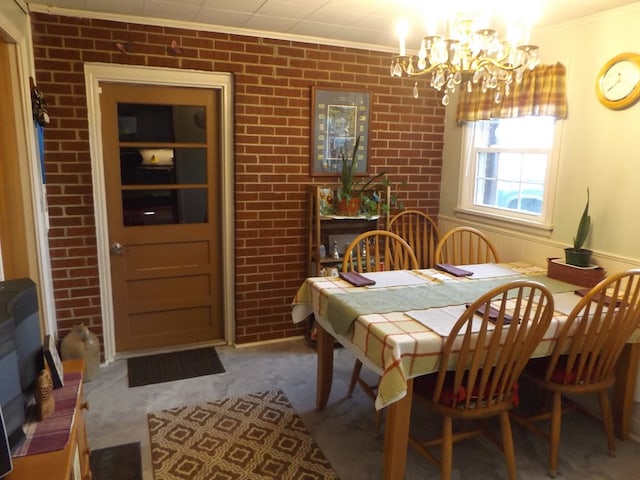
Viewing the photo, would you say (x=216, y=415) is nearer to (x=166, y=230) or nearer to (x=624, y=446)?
(x=166, y=230)

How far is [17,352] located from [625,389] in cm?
267

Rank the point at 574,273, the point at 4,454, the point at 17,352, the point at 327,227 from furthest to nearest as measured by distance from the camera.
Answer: the point at 327,227 < the point at 574,273 < the point at 17,352 < the point at 4,454

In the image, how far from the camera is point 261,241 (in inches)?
136

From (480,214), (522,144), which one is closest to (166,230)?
A: (480,214)

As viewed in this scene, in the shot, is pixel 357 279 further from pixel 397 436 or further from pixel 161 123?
pixel 161 123

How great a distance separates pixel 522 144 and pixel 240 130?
1.92m

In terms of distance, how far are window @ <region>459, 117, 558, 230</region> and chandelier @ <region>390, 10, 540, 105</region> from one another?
1128 mm

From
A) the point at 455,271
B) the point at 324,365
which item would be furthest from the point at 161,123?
the point at 455,271

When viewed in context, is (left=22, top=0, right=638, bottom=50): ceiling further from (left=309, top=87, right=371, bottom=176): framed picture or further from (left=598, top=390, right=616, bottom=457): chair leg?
(left=598, top=390, right=616, bottom=457): chair leg

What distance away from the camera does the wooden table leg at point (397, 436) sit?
6.12 ft

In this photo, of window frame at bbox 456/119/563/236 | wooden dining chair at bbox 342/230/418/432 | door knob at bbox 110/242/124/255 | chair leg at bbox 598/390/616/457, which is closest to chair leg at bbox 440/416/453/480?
wooden dining chair at bbox 342/230/418/432

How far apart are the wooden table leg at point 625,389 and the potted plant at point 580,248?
1.68 ft

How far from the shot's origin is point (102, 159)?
3.02 m

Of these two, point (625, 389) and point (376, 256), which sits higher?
point (376, 256)
